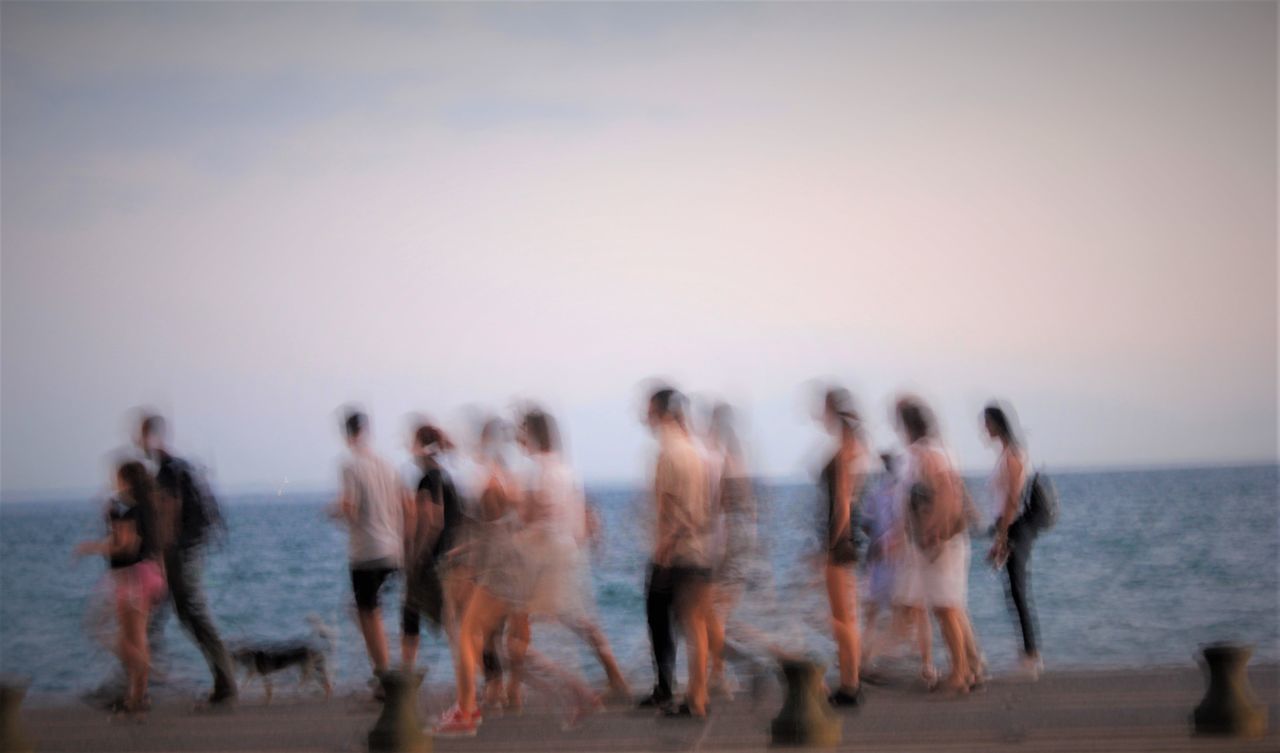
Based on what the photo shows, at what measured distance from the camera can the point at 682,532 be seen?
938 cm

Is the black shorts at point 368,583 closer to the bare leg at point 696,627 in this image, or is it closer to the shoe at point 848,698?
the bare leg at point 696,627

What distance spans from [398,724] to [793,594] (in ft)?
12.9

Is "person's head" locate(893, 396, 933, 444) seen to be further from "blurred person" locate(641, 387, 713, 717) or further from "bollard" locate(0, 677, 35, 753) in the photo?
"bollard" locate(0, 677, 35, 753)

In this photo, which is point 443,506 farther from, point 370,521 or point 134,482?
point 134,482

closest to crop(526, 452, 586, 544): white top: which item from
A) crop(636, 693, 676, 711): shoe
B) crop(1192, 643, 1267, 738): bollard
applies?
crop(636, 693, 676, 711): shoe

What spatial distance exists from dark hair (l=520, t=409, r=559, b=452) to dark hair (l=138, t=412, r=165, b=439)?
2.73 meters

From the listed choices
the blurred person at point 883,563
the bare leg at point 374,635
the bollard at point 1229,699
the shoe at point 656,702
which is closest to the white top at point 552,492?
the shoe at point 656,702

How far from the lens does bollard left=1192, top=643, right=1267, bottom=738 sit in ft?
27.5

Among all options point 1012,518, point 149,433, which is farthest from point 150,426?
point 1012,518

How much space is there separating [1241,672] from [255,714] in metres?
6.03

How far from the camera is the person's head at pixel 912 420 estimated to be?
10117 mm

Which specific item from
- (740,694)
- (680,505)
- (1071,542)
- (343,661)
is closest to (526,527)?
(680,505)

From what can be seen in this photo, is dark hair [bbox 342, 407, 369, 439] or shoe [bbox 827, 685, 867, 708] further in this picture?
dark hair [bbox 342, 407, 369, 439]

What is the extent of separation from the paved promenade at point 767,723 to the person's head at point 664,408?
1.74m
